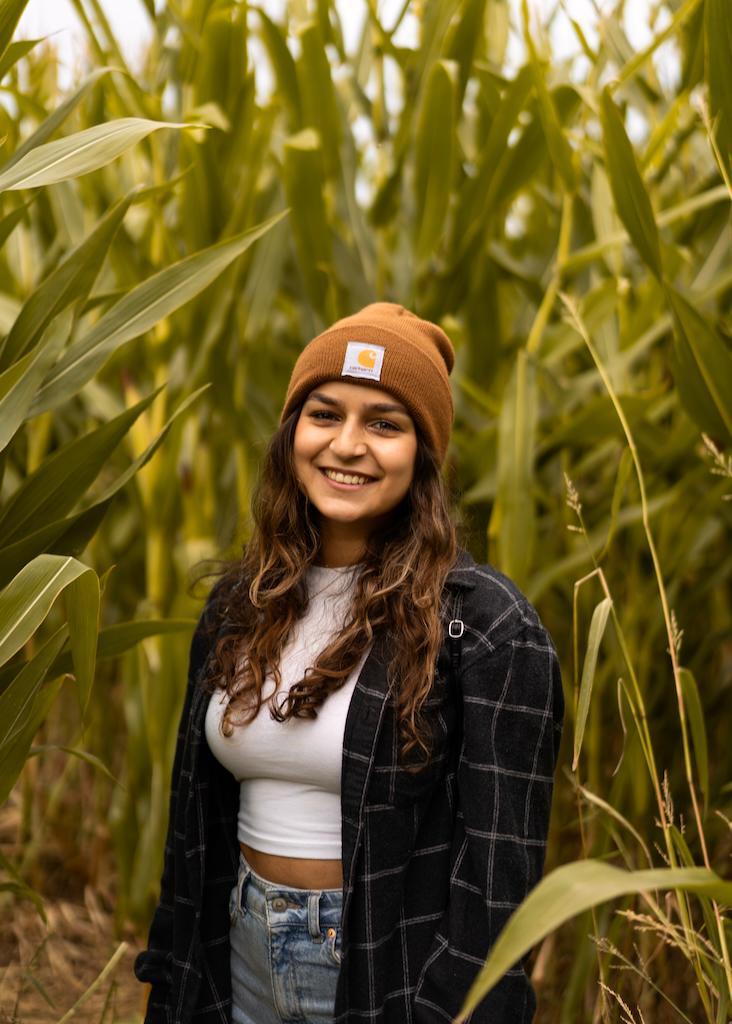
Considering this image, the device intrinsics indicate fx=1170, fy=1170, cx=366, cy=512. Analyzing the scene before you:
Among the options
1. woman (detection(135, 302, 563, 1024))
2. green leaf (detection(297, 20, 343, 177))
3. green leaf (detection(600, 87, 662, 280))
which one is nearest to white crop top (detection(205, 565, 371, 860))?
woman (detection(135, 302, 563, 1024))

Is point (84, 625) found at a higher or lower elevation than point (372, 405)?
lower

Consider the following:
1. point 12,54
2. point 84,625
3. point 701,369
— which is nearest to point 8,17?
point 12,54

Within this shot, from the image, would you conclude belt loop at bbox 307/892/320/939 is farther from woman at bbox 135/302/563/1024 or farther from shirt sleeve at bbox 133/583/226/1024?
shirt sleeve at bbox 133/583/226/1024

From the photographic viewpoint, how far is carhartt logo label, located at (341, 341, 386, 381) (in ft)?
3.21

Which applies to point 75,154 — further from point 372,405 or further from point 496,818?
point 496,818

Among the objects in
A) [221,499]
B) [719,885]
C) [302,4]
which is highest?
[302,4]

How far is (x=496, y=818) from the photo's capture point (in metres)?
0.93

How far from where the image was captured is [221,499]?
1.82m

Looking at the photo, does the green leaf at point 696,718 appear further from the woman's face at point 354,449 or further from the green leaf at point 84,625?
the green leaf at point 84,625

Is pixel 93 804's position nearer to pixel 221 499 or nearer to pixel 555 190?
pixel 221 499

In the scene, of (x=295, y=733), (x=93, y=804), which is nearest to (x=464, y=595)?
(x=295, y=733)

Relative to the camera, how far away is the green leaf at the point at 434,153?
1372mm

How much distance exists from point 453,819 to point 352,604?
20 cm

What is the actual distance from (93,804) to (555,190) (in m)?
1.26
